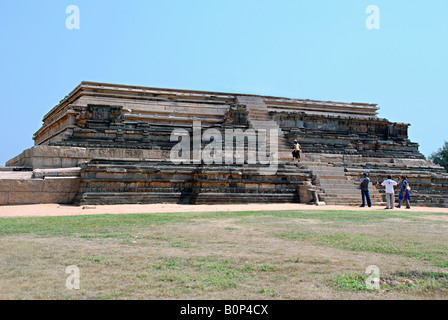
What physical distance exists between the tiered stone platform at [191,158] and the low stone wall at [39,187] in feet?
0.11

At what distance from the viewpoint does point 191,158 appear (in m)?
17.4

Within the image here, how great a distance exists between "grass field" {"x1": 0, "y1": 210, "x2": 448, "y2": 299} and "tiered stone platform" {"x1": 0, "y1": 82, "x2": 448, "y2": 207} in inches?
236

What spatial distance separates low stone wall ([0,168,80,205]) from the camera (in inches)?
522

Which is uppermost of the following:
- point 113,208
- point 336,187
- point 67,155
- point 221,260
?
point 67,155

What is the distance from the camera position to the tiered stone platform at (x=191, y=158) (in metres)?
14.2

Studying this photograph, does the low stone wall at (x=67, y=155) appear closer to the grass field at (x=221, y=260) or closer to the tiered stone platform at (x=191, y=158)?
the tiered stone platform at (x=191, y=158)

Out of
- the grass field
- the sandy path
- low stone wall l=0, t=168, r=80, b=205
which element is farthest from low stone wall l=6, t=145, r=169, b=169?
the grass field

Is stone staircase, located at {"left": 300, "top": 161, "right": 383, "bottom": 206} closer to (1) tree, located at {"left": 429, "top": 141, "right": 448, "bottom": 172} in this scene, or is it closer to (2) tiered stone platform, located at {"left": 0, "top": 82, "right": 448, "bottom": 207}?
(2) tiered stone platform, located at {"left": 0, "top": 82, "right": 448, "bottom": 207}

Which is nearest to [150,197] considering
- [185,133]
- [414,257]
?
[185,133]

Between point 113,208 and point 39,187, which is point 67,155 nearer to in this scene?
point 39,187

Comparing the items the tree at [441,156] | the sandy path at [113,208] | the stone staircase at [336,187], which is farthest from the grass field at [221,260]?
the tree at [441,156]

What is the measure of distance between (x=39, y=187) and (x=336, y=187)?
1091 cm

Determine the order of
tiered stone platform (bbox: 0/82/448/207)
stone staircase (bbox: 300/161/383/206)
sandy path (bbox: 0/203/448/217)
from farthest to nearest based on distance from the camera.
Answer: stone staircase (bbox: 300/161/383/206)
tiered stone platform (bbox: 0/82/448/207)
sandy path (bbox: 0/203/448/217)

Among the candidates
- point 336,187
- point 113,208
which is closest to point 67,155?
point 113,208
